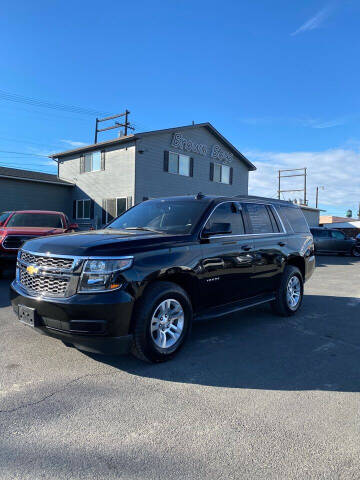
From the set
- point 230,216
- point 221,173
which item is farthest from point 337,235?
point 230,216

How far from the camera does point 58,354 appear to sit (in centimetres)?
412

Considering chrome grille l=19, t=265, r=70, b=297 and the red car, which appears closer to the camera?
chrome grille l=19, t=265, r=70, b=297

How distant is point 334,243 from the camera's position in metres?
21.4

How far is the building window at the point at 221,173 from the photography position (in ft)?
83.6

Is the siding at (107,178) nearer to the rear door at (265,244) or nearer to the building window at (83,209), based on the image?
the building window at (83,209)

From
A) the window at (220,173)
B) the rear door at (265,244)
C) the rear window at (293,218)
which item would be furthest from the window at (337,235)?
the rear door at (265,244)

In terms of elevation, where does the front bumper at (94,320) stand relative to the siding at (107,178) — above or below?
below

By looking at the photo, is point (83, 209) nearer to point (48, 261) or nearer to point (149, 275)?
point (48, 261)

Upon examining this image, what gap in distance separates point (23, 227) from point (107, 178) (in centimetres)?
1243

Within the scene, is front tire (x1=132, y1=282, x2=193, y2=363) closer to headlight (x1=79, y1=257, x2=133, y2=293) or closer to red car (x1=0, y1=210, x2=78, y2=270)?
headlight (x1=79, y1=257, x2=133, y2=293)

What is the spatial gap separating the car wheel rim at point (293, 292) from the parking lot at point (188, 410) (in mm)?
1209

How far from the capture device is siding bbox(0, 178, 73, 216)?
21.1 meters

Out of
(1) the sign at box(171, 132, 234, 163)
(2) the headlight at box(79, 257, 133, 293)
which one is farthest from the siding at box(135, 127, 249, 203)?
(2) the headlight at box(79, 257, 133, 293)

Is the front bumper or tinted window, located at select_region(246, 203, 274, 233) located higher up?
tinted window, located at select_region(246, 203, 274, 233)
